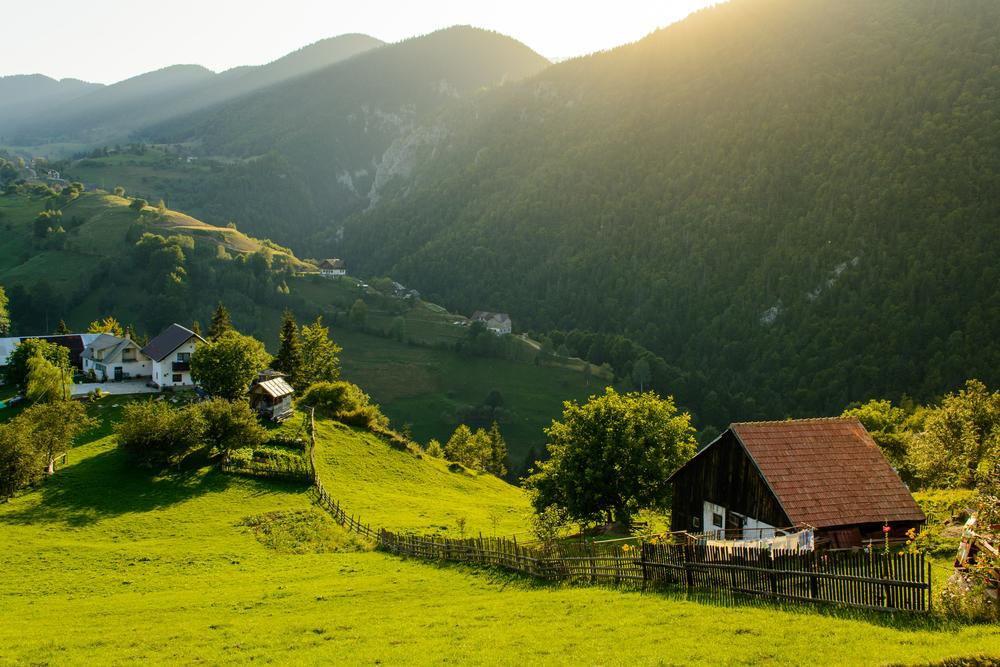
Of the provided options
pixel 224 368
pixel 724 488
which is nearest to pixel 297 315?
pixel 224 368

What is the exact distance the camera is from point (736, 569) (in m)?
20.9

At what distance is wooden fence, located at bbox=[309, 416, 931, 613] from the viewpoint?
56.5 feet

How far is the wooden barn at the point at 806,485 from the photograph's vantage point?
2952 centimetres

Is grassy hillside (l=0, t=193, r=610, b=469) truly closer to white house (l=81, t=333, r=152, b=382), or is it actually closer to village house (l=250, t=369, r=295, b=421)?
white house (l=81, t=333, r=152, b=382)

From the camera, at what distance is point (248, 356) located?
218 feet

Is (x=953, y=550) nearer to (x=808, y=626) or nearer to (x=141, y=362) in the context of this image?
(x=808, y=626)

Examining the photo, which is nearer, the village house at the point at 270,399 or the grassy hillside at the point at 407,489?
the grassy hillside at the point at 407,489

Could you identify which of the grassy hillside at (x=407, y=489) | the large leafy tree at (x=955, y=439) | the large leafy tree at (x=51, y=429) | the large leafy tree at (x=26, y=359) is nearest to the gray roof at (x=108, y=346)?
the large leafy tree at (x=26, y=359)

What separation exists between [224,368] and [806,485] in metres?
Result: 52.0

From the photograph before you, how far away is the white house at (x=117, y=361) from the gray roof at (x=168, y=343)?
2.36 metres

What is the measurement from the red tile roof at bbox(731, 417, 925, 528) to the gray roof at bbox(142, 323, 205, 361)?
189 feet

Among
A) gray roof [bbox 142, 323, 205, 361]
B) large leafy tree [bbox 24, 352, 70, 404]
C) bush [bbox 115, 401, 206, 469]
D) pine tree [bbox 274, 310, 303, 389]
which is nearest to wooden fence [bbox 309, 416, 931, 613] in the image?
bush [bbox 115, 401, 206, 469]

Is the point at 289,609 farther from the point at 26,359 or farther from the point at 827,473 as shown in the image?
the point at 26,359

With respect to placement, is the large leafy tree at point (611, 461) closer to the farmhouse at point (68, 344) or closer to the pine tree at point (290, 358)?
Answer: the pine tree at point (290, 358)
